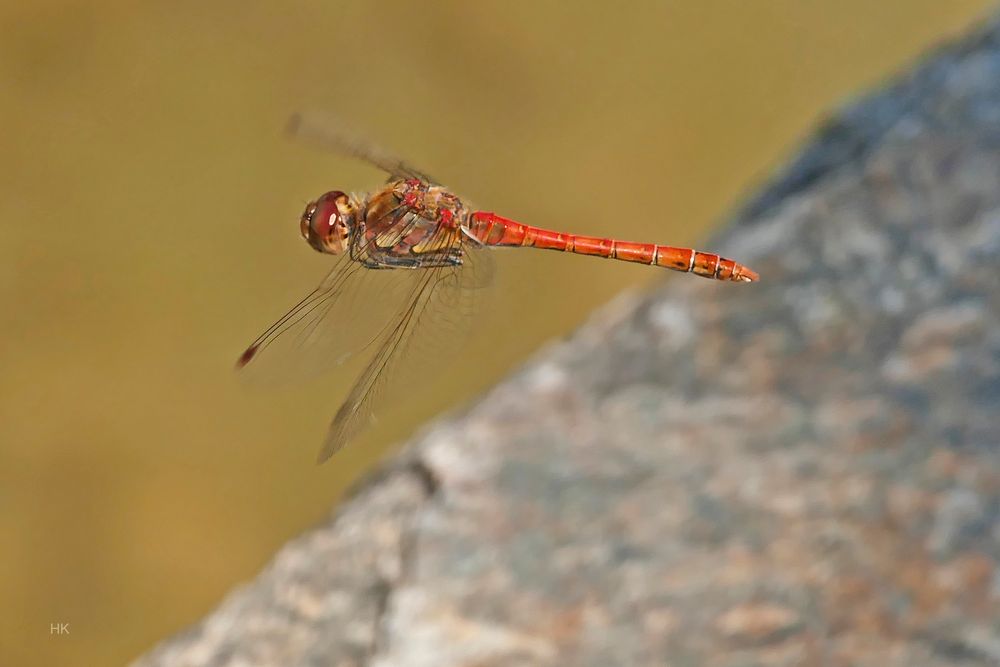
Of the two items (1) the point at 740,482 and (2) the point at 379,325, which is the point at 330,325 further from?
(1) the point at 740,482

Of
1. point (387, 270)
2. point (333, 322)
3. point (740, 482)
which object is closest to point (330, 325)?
point (333, 322)

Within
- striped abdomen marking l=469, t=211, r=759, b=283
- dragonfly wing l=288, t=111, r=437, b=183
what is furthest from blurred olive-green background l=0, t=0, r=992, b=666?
dragonfly wing l=288, t=111, r=437, b=183

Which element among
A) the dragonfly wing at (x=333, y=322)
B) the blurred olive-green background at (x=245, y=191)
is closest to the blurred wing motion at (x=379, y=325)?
the dragonfly wing at (x=333, y=322)

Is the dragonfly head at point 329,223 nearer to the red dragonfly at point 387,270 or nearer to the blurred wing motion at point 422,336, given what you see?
the red dragonfly at point 387,270

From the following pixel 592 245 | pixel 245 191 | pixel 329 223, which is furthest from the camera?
pixel 245 191

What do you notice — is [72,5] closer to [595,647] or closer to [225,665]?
[225,665]

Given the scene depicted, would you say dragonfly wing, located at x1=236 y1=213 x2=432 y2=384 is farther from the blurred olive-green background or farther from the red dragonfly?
the blurred olive-green background
